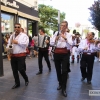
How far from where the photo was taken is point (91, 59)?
666 cm

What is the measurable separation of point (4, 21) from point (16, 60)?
9007 mm

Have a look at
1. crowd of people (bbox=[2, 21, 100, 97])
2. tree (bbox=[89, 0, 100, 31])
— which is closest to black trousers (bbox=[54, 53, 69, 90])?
crowd of people (bbox=[2, 21, 100, 97])

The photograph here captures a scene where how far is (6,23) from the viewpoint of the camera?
14.8m

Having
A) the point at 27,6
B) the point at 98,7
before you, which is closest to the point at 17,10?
the point at 27,6

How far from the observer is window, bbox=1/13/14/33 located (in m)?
14.2

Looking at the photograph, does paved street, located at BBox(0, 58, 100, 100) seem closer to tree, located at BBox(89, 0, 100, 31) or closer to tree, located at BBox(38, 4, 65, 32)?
tree, located at BBox(89, 0, 100, 31)

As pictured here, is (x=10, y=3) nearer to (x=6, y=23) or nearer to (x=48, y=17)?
(x=6, y=23)

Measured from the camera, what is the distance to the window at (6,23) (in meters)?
14.2

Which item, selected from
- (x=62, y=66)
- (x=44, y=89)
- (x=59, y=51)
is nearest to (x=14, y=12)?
(x=44, y=89)

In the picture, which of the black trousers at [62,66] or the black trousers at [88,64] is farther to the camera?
the black trousers at [88,64]

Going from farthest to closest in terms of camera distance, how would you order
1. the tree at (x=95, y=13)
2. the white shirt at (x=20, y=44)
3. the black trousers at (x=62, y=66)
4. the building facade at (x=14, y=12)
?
the tree at (x=95, y=13) → the building facade at (x=14, y=12) → the white shirt at (x=20, y=44) → the black trousers at (x=62, y=66)

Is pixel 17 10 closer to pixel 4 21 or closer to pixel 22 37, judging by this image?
pixel 4 21

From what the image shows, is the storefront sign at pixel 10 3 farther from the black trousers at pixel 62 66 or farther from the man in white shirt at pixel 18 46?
the black trousers at pixel 62 66

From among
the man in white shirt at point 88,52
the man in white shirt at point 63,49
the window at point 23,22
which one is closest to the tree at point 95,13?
the window at point 23,22
